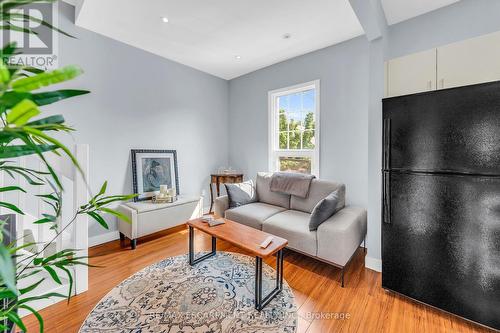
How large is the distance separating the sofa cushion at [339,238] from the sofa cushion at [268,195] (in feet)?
2.99

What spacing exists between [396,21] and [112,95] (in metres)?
3.64

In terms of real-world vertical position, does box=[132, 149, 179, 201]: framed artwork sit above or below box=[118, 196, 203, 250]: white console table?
above

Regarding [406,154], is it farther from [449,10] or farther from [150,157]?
[150,157]

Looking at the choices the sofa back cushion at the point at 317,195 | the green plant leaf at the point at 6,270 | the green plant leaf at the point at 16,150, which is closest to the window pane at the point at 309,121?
the sofa back cushion at the point at 317,195

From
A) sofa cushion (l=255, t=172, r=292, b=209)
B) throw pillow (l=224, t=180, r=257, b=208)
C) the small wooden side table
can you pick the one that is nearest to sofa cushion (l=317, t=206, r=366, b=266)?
sofa cushion (l=255, t=172, r=292, b=209)

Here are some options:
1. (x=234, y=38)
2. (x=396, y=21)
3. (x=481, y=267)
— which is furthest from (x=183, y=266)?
(x=396, y=21)

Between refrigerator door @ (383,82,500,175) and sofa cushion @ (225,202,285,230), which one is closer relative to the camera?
refrigerator door @ (383,82,500,175)

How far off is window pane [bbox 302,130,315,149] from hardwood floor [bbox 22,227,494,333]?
5.49 feet

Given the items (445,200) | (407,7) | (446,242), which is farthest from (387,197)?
(407,7)

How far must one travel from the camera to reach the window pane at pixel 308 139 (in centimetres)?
349

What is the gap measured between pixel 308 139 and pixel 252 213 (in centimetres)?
151

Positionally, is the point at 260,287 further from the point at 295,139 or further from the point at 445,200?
the point at 295,139

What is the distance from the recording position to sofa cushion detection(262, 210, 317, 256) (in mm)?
2324

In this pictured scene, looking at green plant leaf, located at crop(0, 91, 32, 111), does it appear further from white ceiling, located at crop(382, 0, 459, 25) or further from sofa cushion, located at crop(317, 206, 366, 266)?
white ceiling, located at crop(382, 0, 459, 25)
